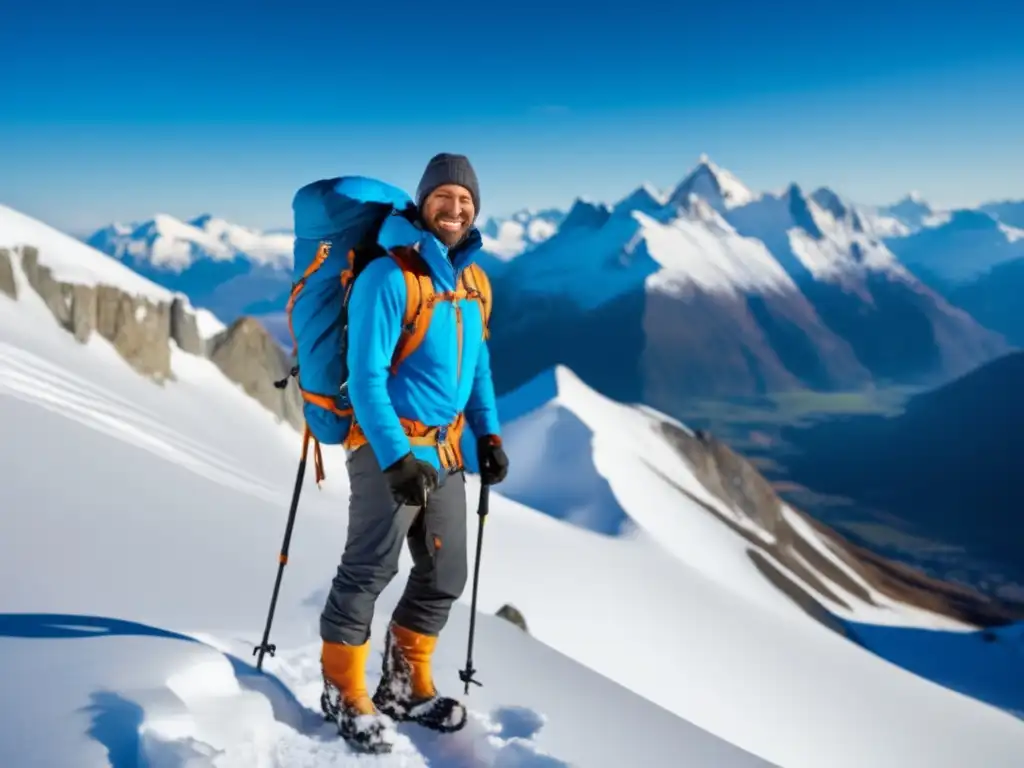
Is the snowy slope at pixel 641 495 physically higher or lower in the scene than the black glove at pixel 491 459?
lower

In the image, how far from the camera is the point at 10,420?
9.98 meters

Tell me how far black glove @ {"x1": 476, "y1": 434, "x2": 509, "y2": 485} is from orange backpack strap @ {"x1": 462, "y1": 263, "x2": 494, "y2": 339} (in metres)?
0.82

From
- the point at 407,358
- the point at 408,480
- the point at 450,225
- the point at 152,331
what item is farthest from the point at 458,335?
the point at 152,331

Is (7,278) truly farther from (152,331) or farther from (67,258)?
(152,331)

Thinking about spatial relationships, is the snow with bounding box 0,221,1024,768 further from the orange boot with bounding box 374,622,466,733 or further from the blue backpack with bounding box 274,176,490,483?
the blue backpack with bounding box 274,176,490,483

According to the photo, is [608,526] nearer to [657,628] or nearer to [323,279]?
[657,628]

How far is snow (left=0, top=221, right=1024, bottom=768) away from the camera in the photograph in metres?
3.84

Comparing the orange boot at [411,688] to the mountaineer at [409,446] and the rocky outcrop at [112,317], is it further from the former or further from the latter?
the rocky outcrop at [112,317]

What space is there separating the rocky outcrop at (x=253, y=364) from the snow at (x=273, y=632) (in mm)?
841

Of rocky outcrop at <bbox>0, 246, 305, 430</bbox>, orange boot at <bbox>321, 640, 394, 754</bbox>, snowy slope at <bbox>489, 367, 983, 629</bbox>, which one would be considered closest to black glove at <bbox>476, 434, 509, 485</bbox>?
orange boot at <bbox>321, 640, 394, 754</bbox>

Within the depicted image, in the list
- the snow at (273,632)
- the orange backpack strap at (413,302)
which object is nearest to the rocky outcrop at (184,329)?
the snow at (273,632)

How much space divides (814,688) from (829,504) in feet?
622

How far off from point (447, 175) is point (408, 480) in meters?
1.68

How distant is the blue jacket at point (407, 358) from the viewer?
12.3 feet
